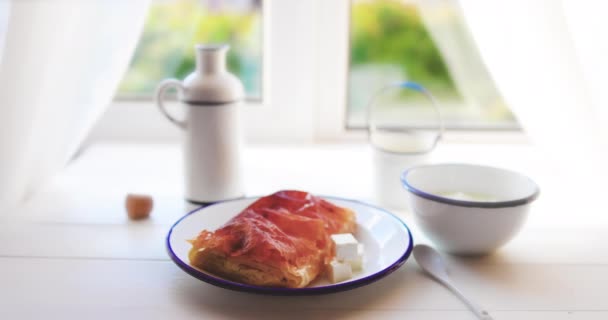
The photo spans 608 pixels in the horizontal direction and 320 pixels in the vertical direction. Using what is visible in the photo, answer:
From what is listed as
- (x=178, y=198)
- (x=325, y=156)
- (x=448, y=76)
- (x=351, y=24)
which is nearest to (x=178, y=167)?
(x=178, y=198)

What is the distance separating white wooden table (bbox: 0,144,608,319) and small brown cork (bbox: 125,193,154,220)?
1cm

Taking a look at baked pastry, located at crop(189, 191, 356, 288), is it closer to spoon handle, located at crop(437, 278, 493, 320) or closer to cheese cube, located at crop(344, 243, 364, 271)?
cheese cube, located at crop(344, 243, 364, 271)

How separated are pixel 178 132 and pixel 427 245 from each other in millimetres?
683

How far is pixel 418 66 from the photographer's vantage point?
4.36 feet

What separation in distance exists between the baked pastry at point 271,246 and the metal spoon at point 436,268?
0.36 feet

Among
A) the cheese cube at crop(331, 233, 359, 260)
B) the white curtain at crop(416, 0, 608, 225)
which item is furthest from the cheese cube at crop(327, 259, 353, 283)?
the white curtain at crop(416, 0, 608, 225)

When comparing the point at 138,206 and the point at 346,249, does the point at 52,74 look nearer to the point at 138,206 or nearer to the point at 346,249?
the point at 138,206

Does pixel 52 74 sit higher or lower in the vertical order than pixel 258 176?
higher

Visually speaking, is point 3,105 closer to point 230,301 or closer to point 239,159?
point 239,159

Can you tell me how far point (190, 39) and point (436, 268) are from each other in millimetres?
766

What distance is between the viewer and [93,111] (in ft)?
3.36

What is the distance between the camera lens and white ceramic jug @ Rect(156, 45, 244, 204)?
91 cm

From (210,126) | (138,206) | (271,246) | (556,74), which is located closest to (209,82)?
(210,126)

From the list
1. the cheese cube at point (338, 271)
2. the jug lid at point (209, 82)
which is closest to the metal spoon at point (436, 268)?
the cheese cube at point (338, 271)
